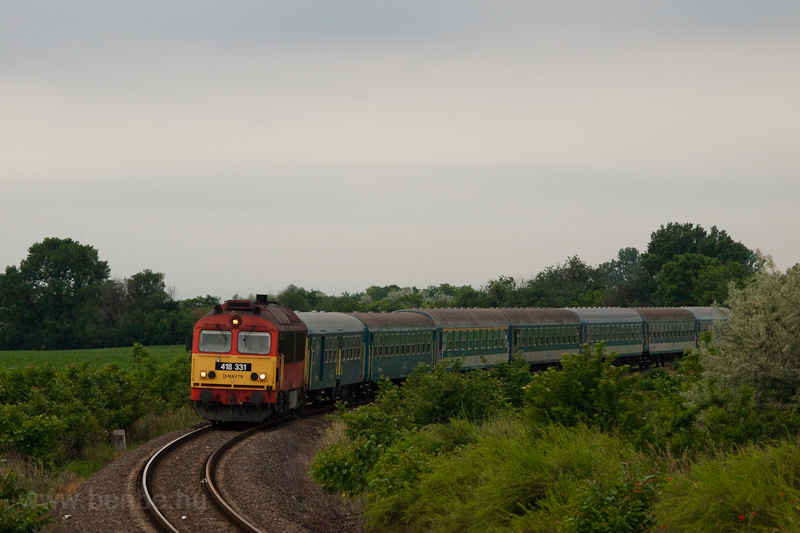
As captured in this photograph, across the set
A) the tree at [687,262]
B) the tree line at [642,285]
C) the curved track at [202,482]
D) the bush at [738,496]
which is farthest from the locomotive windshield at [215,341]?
the tree at [687,262]

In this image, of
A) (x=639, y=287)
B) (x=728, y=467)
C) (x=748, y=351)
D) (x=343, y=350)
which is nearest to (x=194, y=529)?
(x=728, y=467)

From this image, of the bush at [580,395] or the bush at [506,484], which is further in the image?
the bush at [580,395]

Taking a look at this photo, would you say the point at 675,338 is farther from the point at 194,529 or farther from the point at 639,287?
the point at 639,287

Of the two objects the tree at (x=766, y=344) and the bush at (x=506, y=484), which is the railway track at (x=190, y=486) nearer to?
the bush at (x=506, y=484)

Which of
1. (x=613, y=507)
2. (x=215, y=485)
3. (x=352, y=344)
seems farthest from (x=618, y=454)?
(x=352, y=344)

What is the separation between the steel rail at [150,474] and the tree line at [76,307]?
6765 centimetres

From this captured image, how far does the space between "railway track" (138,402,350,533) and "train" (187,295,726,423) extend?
128cm

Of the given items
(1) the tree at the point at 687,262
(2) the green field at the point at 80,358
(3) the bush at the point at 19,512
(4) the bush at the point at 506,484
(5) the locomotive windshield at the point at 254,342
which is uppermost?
(1) the tree at the point at 687,262

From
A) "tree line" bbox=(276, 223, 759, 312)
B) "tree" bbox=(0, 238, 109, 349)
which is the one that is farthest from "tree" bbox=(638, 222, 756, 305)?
"tree" bbox=(0, 238, 109, 349)

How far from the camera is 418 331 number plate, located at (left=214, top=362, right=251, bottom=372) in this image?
21.2 metres

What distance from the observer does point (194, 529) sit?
12055 mm

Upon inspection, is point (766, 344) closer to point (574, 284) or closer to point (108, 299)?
point (108, 299)

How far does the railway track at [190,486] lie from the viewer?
12312 mm

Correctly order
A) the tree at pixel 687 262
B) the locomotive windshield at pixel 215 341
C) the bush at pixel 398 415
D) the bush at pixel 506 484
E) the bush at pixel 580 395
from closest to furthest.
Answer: the bush at pixel 506 484 → the bush at pixel 580 395 → the bush at pixel 398 415 → the locomotive windshield at pixel 215 341 → the tree at pixel 687 262
